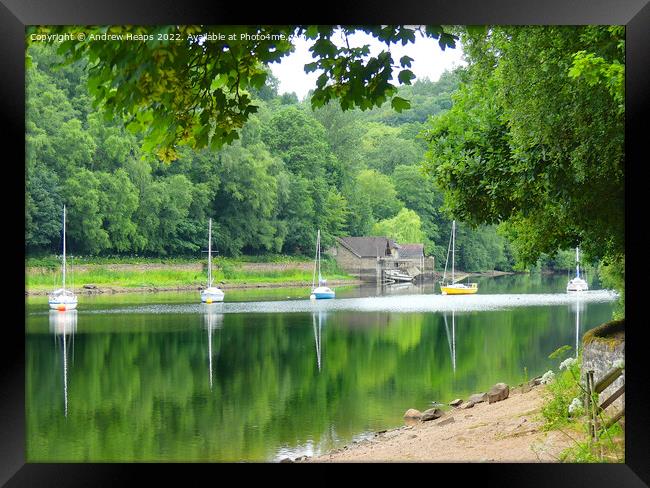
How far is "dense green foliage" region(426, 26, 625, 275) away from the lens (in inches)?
265

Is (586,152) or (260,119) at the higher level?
(260,119)

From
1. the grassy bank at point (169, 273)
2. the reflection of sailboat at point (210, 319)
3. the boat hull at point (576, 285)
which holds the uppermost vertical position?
the grassy bank at point (169, 273)

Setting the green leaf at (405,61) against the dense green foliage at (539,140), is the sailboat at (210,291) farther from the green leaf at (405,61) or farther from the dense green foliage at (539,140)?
the green leaf at (405,61)

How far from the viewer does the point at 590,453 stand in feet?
Answer: 19.5

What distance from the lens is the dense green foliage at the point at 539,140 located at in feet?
22.1

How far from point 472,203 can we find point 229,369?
4314mm

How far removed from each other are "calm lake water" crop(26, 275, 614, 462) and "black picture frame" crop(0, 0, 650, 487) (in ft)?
9.57

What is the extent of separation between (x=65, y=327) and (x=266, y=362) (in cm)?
345

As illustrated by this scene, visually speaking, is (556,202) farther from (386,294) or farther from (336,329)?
(336,329)

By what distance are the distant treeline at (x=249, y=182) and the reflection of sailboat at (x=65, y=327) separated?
0.65 m

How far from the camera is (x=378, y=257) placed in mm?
10000

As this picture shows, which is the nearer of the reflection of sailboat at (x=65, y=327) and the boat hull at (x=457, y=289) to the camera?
the reflection of sailboat at (x=65, y=327)
